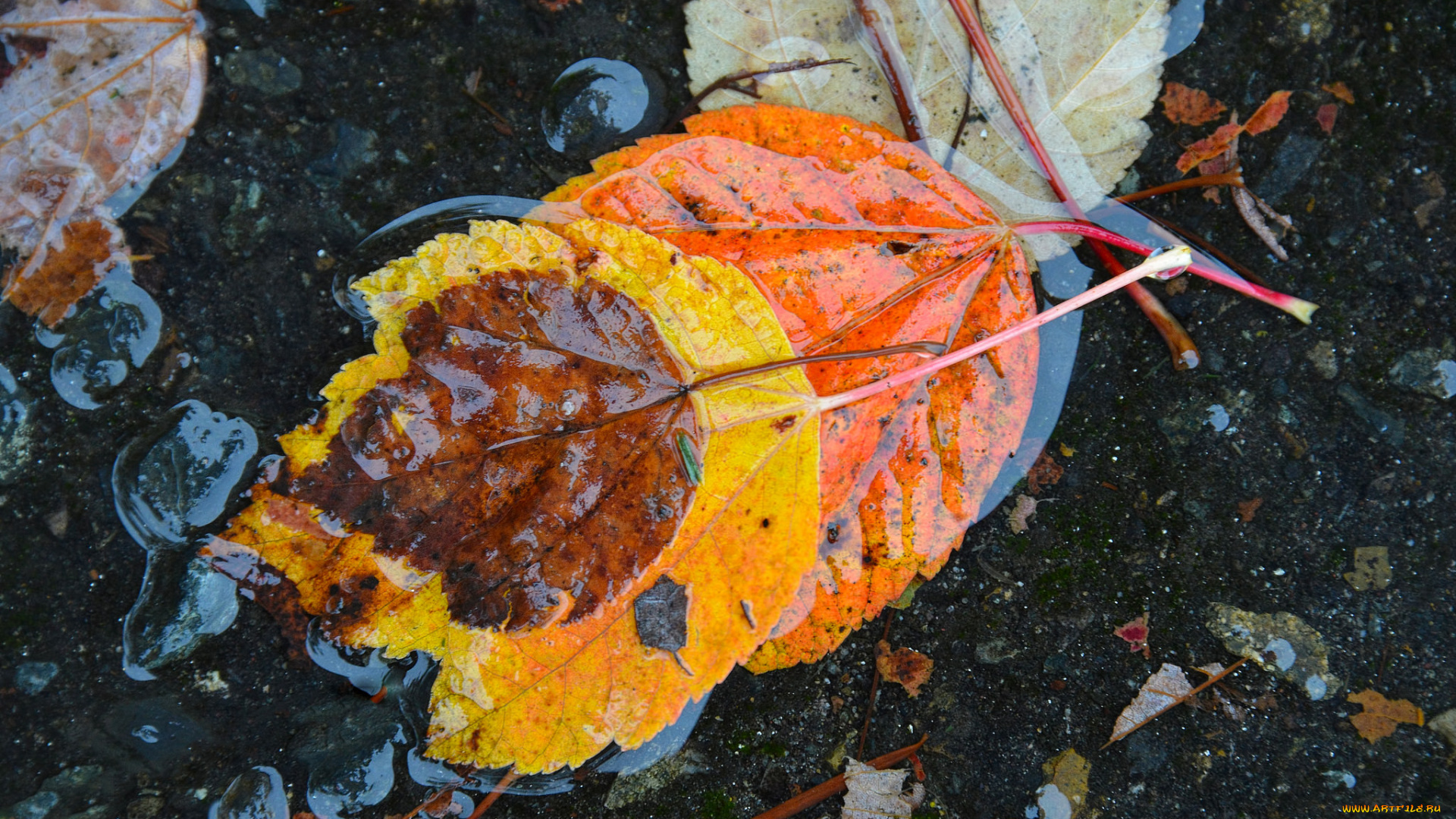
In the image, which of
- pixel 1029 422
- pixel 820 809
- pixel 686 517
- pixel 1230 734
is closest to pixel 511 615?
pixel 686 517

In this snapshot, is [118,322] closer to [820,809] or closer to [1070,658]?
[820,809]

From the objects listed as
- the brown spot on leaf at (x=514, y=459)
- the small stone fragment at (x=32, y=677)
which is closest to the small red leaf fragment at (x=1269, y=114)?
the brown spot on leaf at (x=514, y=459)

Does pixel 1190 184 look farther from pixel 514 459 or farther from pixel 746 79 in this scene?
Answer: pixel 514 459

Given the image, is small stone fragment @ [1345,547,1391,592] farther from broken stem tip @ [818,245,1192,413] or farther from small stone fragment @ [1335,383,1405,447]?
broken stem tip @ [818,245,1192,413]

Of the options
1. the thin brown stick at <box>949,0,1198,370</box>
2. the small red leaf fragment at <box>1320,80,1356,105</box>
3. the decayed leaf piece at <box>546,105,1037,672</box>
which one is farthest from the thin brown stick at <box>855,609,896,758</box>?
the small red leaf fragment at <box>1320,80,1356,105</box>

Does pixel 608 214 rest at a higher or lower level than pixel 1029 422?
higher

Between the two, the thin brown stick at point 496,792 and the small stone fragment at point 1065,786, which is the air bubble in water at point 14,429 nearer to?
the thin brown stick at point 496,792

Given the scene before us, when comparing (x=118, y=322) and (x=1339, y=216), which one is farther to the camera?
(x=1339, y=216)
